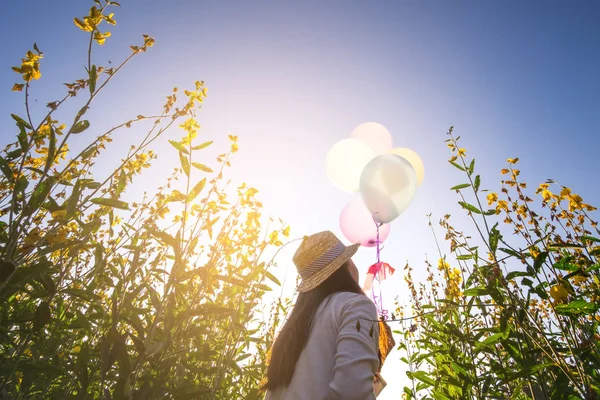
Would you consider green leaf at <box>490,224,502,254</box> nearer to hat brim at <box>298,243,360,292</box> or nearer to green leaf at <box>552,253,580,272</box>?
green leaf at <box>552,253,580,272</box>

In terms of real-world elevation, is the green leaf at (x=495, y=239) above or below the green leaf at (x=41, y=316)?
above

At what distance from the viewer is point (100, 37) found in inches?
58.5

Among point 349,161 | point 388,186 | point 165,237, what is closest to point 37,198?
point 165,237

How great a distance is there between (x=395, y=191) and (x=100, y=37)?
2.87m

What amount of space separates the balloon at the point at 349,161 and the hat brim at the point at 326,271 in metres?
2.58

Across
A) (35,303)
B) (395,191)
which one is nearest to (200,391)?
(35,303)

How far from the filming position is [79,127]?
4.58ft

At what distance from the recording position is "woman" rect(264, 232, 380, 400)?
1.09 metres

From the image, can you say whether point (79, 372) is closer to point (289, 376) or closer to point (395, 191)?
point (289, 376)

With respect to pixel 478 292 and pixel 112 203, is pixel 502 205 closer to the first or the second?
pixel 478 292

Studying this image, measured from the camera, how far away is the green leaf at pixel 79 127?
54.1 inches

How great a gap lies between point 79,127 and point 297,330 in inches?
54.1

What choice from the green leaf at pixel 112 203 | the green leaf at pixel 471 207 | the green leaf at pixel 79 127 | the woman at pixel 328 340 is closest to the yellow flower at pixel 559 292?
the green leaf at pixel 471 207

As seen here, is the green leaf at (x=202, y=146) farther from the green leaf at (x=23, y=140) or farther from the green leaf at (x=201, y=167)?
the green leaf at (x=23, y=140)
